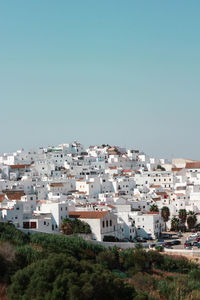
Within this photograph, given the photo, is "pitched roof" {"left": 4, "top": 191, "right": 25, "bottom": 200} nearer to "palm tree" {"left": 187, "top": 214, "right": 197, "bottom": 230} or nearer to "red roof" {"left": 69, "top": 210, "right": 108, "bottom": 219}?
"red roof" {"left": 69, "top": 210, "right": 108, "bottom": 219}

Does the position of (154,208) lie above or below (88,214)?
above

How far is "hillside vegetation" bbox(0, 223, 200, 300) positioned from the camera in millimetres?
23969

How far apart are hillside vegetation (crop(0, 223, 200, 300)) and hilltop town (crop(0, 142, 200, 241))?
4597 millimetres

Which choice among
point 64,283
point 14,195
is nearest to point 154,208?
point 14,195

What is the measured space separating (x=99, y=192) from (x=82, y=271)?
34760mm

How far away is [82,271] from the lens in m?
26.6

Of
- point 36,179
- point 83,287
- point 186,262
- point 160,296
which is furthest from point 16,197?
point 83,287

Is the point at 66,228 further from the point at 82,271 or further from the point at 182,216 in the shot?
the point at 82,271

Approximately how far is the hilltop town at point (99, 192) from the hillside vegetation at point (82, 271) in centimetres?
460

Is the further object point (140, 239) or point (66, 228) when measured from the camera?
point (140, 239)

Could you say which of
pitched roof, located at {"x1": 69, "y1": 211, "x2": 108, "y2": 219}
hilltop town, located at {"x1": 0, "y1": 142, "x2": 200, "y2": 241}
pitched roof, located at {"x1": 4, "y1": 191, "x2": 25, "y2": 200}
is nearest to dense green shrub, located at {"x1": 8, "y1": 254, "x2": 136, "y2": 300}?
hilltop town, located at {"x1": 0, "y1": 142, "x2": 200, "y2": 241}

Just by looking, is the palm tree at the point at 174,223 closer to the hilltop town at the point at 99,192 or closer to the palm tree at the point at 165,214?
the hilltop town at the point at 99,192

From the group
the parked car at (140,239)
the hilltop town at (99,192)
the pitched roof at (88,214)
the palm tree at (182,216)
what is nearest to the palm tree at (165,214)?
the hilltop town at (99,192)

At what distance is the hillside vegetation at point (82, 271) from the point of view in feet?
78.6
